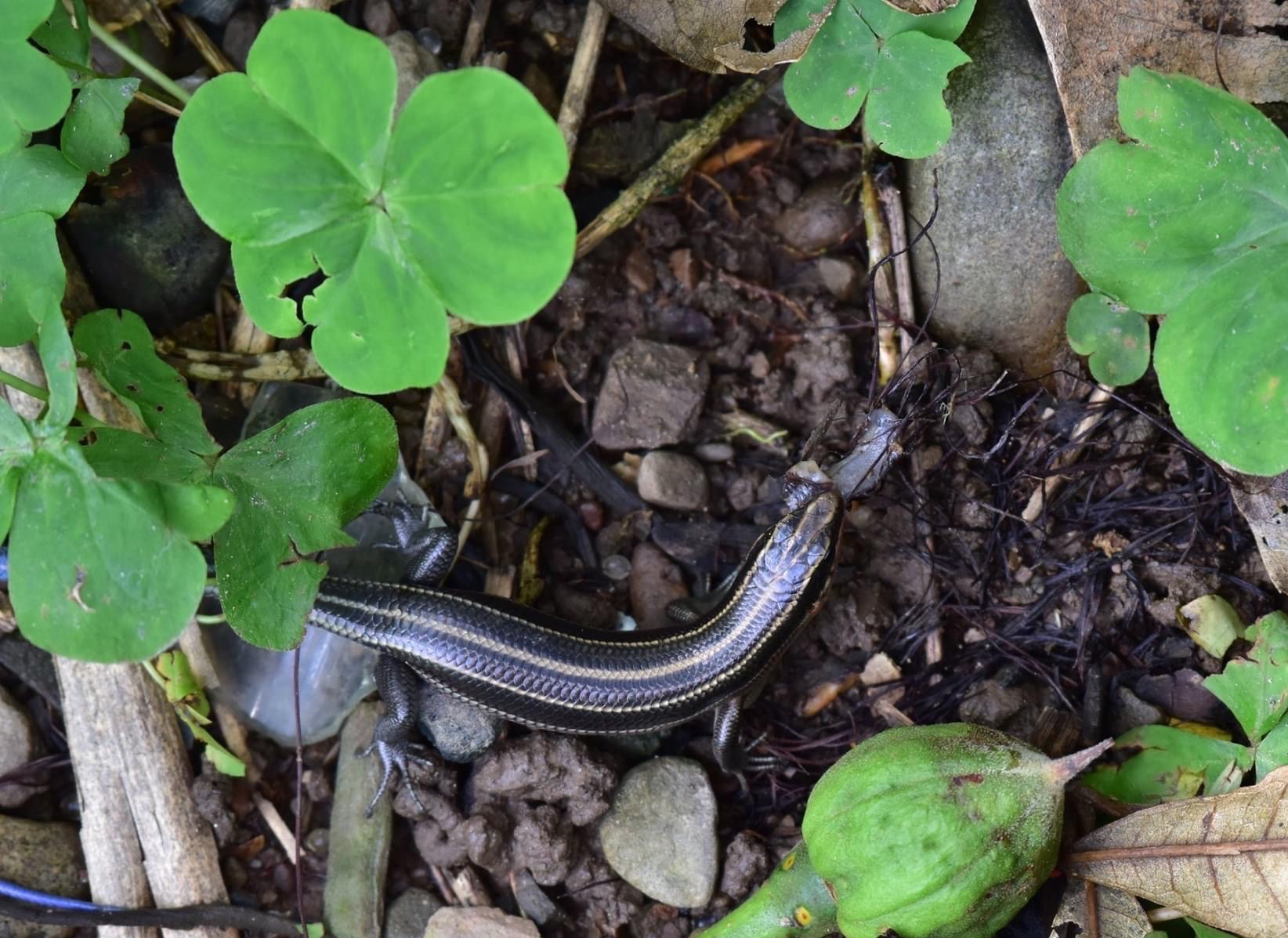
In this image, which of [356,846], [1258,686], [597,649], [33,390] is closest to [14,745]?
[356,846]

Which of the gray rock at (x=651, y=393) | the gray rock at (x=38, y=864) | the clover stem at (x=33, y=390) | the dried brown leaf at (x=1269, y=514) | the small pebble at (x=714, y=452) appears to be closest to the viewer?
the clover stem at (x=33, y=390)

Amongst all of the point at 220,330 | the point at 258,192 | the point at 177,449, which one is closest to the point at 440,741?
the point at 177,449

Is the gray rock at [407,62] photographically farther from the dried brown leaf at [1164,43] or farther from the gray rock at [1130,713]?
the gray rock at [1130,713]

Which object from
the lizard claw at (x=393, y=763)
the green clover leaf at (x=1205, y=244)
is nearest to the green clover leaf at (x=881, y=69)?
the green clover leaf at (x=1205, y=244)

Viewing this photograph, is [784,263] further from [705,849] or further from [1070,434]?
[705,849]

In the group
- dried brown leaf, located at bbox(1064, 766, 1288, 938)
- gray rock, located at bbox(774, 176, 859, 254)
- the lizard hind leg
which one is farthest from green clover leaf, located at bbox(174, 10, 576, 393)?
dried brown leaf, located at bbox(1064, 766, 1288, 938)

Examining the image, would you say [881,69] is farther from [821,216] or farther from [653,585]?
[653,585]
